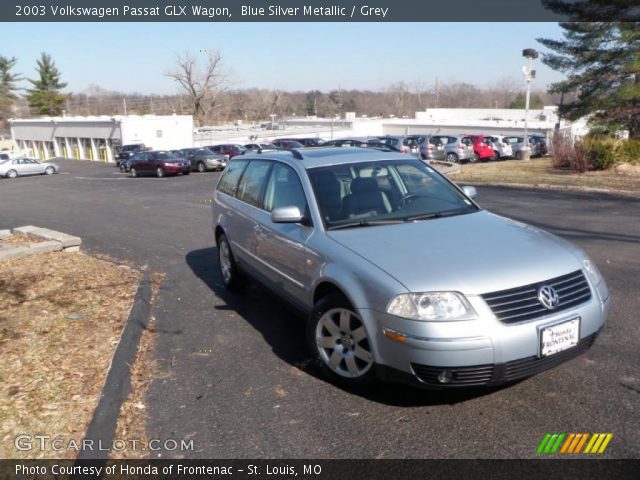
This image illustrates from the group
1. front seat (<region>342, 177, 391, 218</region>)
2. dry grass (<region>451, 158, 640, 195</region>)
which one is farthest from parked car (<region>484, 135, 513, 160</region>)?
front seat (<region>342, 177, 391, 218</region>)

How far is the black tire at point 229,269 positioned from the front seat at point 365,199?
220 centimetres

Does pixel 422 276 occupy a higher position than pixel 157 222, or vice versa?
pixel 422 276

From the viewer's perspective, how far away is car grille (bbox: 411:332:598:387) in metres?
3.37

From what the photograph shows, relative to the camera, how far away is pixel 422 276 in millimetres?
3508

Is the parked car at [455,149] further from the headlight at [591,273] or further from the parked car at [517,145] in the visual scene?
the headlight at [591,273]

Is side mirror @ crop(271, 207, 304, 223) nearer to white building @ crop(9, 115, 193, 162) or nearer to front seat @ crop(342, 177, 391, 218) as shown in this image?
front seat @ crop(342, 177, 391, 218)

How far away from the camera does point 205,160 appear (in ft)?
109

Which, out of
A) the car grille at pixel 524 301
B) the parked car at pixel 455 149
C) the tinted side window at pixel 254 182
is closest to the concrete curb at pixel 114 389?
the tinted side window at pixel 254 182

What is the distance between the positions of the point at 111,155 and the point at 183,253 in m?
50.7

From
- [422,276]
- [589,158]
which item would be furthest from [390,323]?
[589,158]

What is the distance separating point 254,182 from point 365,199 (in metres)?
1.68

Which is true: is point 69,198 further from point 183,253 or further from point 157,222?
point 183,253

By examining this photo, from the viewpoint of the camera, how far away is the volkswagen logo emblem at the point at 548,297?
11.4ft

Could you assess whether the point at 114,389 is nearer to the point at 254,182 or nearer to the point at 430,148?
the point at 254,182
